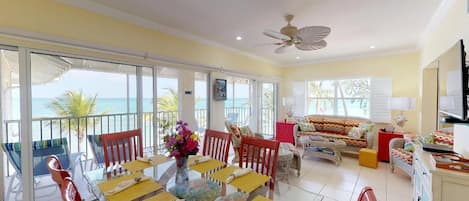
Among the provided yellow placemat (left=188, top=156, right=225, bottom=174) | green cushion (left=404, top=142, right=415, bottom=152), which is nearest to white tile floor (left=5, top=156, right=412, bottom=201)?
green cushion (left=404, top=142, right=415, bottom=152)

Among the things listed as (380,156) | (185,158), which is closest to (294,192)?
(185,158)

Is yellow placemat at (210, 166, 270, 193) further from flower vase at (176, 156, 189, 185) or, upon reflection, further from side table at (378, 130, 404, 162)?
side table at (378, 130, 404, 162)

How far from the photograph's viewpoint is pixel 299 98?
21.3ft

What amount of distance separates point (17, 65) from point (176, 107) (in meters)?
2.28

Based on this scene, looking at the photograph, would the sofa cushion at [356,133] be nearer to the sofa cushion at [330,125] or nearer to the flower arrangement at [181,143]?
the sofa cushion at [330,125]

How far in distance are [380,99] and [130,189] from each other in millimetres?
5817

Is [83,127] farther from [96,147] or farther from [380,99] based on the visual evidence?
[380,99]

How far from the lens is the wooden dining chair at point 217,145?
241 centimetres

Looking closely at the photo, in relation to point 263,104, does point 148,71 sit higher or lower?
higher

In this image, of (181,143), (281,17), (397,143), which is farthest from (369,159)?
(181,143)

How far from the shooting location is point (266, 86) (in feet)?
Answer: 21.1

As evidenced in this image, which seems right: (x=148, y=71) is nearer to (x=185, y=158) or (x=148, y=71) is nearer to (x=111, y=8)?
(x=111, y=8)

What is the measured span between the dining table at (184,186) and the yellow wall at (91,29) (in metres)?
1.68

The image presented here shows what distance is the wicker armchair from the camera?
10.9ft
